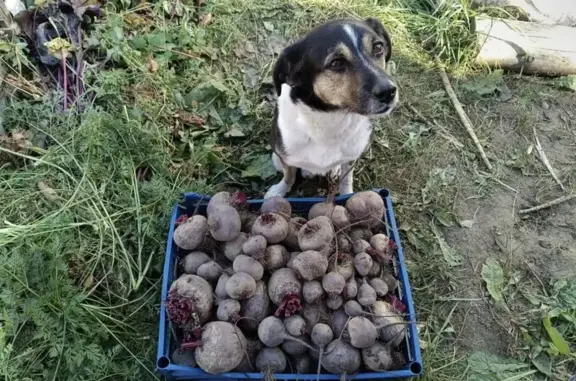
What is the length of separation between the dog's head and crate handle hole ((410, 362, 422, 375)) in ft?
3.80

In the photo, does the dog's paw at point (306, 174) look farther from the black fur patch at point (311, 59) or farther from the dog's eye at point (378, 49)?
the dog's eye at point (378, 49)

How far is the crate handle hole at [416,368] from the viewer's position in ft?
7.79

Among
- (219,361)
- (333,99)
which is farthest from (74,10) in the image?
(219,361)

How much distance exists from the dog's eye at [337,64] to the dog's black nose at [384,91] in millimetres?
206

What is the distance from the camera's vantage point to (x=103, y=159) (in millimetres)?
3186

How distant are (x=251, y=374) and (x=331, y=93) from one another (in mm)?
1341

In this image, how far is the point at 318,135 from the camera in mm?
2785

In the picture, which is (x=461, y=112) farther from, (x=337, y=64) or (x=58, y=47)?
(x=58, y=47)

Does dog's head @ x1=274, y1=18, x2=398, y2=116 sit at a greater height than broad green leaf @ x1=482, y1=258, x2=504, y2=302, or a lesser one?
greater

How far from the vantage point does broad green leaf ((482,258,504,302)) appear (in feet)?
10.1

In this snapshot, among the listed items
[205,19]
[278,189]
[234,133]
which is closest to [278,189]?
[278,189]

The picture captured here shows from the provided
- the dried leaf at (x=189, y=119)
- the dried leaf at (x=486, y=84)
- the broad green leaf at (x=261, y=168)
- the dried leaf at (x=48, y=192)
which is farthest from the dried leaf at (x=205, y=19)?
the dried leaf at (x=486, y=84)

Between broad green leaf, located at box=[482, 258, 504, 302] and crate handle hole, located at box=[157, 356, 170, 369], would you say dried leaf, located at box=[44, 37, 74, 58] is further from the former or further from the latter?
broad green leaf, located at box=[482, 258, 504, 302]

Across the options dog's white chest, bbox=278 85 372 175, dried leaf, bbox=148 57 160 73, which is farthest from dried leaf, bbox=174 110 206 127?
dog's white chest, bbox=278 85 372 175
